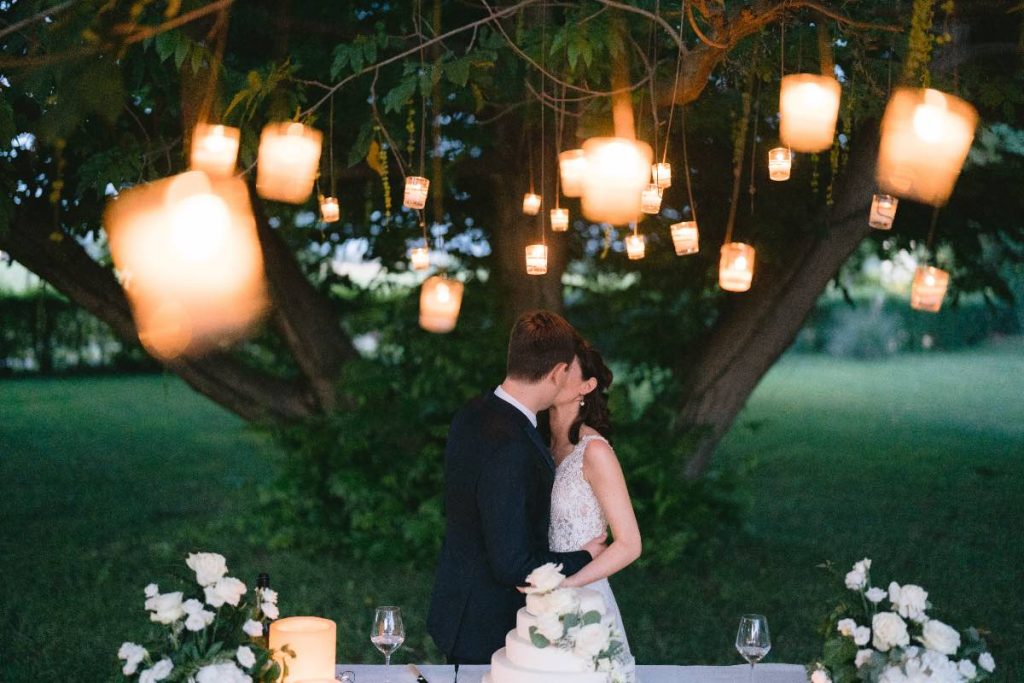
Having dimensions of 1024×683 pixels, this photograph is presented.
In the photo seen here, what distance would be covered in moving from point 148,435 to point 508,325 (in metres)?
10.7

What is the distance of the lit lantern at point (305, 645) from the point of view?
2625 mm

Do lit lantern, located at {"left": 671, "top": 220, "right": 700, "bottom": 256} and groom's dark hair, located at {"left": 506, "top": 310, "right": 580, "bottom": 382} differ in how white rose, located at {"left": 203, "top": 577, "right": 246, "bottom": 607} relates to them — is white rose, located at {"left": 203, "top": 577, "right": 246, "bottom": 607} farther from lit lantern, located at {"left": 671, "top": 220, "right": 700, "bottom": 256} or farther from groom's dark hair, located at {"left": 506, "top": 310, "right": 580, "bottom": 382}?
lit lantern, located at {"left": 671, "top": 220, "right": 700, "bottom": 256}

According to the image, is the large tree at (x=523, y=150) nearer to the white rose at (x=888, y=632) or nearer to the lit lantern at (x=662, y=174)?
the lit lantern at (x=662, y=174)

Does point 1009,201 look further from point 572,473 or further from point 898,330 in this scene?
point 898,330

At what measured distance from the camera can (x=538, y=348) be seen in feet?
10.4

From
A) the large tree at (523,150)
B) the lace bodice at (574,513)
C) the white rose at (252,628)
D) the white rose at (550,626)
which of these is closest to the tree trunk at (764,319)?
the large tree at (523,150)

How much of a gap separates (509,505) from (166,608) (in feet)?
3.23

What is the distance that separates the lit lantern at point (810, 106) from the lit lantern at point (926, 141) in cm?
40

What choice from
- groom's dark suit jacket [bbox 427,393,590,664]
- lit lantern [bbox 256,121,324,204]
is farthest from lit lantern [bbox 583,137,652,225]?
lit lantern [bbox 256,121,324,204]

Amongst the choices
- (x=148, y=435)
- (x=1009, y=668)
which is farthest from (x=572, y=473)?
(x=148, y=435)

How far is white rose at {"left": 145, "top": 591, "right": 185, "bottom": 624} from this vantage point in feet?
7.65

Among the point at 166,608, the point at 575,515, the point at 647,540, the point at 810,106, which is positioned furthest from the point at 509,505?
the point at 647,540

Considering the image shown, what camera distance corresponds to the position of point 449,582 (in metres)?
3.22

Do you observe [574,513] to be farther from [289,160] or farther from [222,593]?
[289,160]
